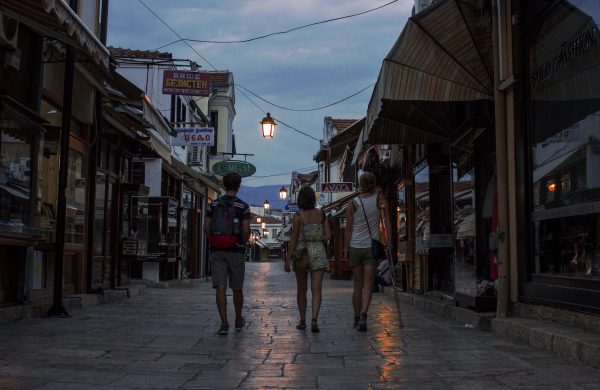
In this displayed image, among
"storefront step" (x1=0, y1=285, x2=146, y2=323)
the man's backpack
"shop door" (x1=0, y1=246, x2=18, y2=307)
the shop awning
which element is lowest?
"storefront step" (x1=0, y1=285, x2=146, y2=323)

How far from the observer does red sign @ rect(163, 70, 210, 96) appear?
17.2 metres

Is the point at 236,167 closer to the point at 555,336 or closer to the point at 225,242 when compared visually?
the point at 225,242

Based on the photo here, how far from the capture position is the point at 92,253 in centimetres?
1150

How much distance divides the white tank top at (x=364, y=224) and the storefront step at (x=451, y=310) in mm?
1497

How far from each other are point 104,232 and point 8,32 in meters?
6.01

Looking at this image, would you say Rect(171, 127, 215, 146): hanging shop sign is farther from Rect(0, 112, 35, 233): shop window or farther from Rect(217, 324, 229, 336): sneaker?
Rect(217, 324, 229, 336): sneaker

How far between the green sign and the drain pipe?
14.8 m

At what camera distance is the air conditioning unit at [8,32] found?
23.7 feet

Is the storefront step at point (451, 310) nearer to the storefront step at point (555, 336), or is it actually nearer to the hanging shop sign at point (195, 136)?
the storefront step at point (555, 336)

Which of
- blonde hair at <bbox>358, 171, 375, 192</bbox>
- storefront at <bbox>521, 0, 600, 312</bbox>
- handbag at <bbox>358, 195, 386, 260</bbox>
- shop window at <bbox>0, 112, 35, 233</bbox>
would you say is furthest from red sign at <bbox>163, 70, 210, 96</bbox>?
storefront at <bbox>521, 0, 600, 312</bbox>

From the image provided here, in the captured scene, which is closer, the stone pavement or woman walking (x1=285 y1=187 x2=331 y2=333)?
the stone pavement

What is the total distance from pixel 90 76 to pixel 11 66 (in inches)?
120

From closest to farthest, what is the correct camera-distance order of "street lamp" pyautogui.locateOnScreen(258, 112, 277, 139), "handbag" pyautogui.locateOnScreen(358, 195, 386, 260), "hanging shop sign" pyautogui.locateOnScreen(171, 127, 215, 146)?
"handbag" pyautogui.locateOnScreen(358, 195, 386, 260), "hanging shop sign" pyautogui.locateOnScreen(171, 127, 215, 146), "street lamp" pyautogui.locateOnScreen(258, 112, 277, 139)

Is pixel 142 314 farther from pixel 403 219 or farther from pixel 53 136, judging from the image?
pixel 403 219
